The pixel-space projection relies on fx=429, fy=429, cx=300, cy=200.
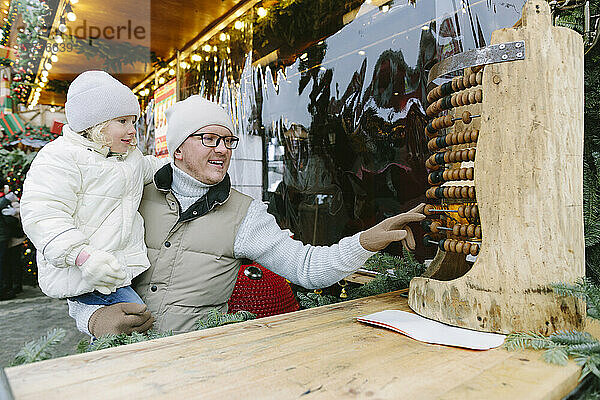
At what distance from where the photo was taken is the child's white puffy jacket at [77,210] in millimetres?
1247

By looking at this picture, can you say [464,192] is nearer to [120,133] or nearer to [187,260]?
[187,260]

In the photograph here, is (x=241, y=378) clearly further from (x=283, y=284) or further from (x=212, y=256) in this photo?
(x=283, y=284)

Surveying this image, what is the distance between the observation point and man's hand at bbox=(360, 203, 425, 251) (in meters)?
1.25

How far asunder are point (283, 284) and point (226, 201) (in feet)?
1.78

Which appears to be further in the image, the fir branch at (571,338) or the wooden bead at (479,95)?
the wooden bead at (479,95)

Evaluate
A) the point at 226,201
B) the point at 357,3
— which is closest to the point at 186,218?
the point at 226,201

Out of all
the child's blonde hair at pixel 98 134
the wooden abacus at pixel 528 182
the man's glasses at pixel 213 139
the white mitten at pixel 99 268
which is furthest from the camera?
the man's glasses at pixel 213 139

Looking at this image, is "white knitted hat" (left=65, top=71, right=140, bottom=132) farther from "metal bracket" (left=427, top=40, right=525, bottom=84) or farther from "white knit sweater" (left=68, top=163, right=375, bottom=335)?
"metal bracket" (left=427, top=40, right=525, bottom=84)

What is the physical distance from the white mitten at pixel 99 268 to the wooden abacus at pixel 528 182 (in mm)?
947

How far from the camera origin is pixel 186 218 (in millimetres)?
1553

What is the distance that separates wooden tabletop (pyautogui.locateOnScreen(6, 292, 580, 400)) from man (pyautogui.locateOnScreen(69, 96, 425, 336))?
581 millimetres

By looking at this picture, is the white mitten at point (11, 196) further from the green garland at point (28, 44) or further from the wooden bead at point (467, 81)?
the wooden bead at point (467, 81)

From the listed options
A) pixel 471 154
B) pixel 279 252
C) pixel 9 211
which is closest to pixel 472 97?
pixel 471 154

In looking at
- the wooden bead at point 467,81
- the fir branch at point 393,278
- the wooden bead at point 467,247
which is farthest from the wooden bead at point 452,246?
the fir branch at point 393,278
